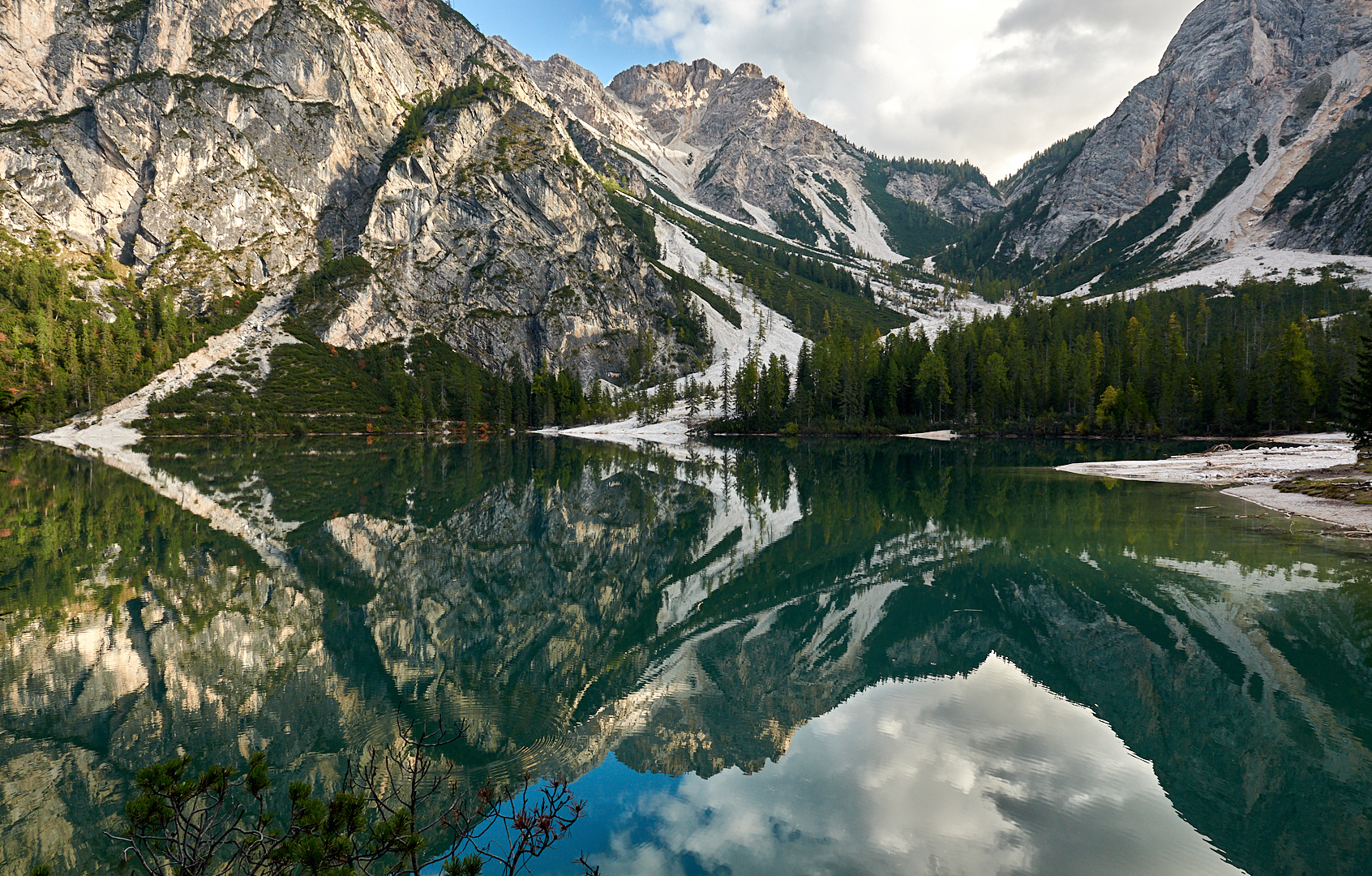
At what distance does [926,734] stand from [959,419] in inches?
4198

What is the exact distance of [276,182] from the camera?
573 feet

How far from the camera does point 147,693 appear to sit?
13516mm

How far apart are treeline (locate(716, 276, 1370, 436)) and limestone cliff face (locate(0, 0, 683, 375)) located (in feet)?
260

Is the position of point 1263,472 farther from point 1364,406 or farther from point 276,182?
point 276,182

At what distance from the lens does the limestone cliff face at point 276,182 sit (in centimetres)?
15500

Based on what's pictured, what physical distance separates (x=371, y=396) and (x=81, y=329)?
52.4m

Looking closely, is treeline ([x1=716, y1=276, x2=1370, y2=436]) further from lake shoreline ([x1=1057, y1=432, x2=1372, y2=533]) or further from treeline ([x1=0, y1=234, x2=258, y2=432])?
treeline ([x1=0, y1=234, x2=258, y2=432])

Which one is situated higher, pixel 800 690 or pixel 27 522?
pixel 27 522

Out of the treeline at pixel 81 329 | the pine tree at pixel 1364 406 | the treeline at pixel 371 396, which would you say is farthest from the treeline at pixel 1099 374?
the treeline at pixel 81 329

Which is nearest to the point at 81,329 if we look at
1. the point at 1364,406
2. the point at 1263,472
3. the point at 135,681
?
the point at 135,681

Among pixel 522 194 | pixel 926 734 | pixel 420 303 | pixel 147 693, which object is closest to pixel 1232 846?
pixel 926 734

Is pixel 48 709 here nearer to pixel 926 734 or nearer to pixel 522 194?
pixel 926 734

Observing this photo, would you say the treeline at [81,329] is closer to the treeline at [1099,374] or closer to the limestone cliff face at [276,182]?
the limestone cliff face at [276,182]

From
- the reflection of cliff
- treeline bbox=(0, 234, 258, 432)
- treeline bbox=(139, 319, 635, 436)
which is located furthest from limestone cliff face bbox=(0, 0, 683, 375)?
the reflection of cliff
